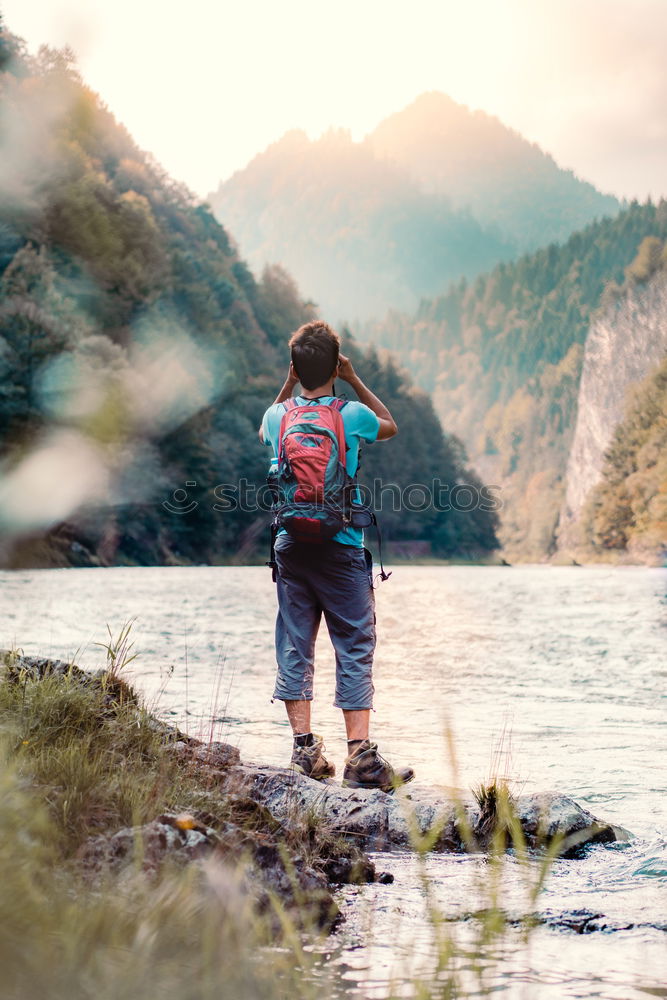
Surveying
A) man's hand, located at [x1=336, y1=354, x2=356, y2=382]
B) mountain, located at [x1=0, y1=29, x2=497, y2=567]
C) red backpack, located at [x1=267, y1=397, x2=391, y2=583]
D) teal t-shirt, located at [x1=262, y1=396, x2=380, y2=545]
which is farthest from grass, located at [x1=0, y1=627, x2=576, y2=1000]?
mountain, located at [x1=0, y1=29, x2=497, y2=567]

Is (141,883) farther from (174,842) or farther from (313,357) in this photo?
(313,357)

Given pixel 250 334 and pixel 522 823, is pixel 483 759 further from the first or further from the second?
pixel 250 334

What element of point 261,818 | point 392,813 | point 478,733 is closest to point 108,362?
point 478,733

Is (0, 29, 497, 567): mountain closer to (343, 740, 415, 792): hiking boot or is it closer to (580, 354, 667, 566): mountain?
(580, 354, 667, 566): mountain

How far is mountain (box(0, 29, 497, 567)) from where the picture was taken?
1754 inches

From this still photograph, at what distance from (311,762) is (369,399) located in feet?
6.63

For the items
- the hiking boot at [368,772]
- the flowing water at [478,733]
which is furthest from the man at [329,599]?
the flowing water at [478,733]

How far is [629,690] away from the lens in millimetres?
10945

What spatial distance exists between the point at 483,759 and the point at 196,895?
4274mm

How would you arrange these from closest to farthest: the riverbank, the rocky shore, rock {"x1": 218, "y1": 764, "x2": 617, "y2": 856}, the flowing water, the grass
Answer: the grass
the riverbank
the flowing water
the rocky shore
rock {"x1": 218, "y1": 764, "x2": 617, "y2": 856}

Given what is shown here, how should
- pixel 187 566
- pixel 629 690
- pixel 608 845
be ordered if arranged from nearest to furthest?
pixel 608 845 < pixel 629 690 < pixel 187 566

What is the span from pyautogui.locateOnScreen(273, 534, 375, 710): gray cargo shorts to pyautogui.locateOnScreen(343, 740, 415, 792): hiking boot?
0.31 m

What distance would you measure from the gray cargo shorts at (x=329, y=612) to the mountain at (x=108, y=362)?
119 ft

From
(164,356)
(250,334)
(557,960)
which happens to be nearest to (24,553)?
(164,356)
